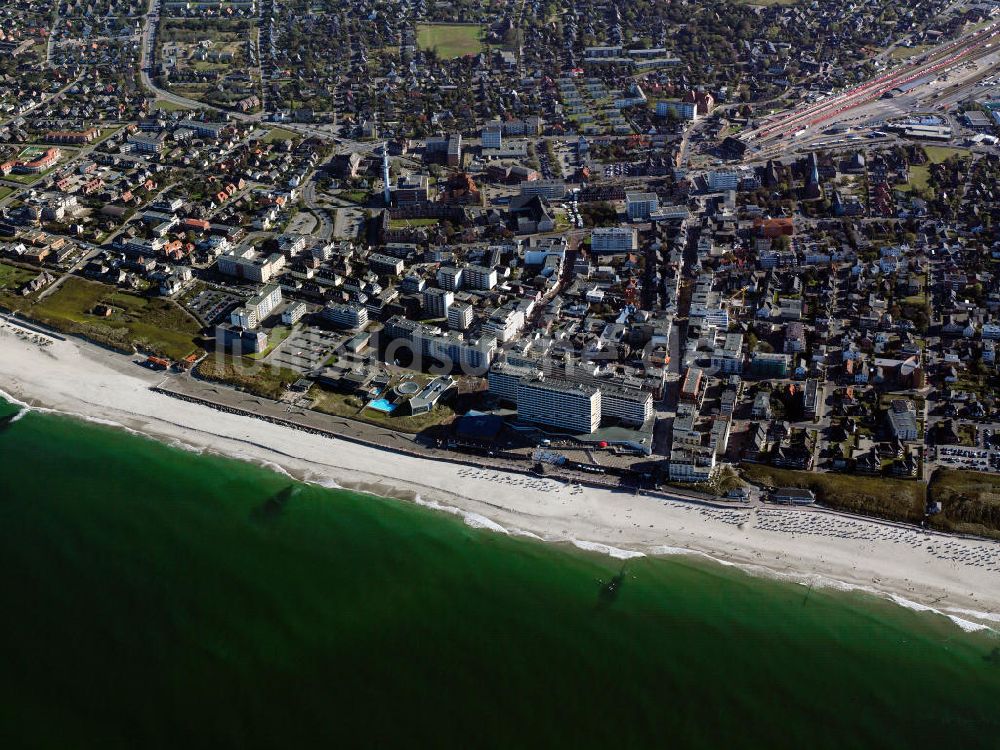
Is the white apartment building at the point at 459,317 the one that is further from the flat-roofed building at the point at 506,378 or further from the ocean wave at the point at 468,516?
the ocean wave at the point at 468,516

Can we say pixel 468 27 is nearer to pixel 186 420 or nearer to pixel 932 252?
pixel 932 252

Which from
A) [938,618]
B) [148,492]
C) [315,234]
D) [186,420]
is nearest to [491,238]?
[315,234]

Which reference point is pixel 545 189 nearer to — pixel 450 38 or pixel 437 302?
pixel 437 302

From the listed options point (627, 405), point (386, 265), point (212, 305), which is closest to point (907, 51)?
point (386, 265)

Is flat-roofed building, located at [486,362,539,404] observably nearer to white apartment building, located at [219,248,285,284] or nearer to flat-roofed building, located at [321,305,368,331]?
flat-roofed building, located at [321,305,368,331]

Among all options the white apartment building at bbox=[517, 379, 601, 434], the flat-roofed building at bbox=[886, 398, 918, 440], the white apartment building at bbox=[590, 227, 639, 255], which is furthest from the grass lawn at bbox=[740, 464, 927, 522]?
the white apartment building at bbox=[590, 227, 639, 255]

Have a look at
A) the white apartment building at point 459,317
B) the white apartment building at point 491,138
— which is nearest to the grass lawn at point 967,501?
the white apartment building at point 459,317

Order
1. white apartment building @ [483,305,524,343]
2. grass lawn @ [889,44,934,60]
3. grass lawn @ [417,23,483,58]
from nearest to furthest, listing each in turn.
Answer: white apartment building @ [483,305,524,343]
grass lawn @ [889,44,934,60]
grass lawn @ [417,23,483,58]

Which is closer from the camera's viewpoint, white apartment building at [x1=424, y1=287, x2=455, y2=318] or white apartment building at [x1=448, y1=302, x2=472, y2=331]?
white apartment building at [x1=448, y1=302, x2=472, y2=331]
